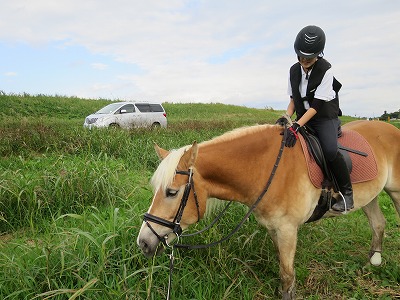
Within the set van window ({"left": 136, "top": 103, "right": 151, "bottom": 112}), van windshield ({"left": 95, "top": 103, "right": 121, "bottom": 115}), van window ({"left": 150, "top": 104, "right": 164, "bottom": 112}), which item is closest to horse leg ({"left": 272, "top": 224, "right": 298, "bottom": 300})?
van windshield ({"left": 95, "top": 103, "right": 121, "bottom": 115})

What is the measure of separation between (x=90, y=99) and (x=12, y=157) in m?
22.7

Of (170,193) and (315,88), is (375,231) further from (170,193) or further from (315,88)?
(170,193)

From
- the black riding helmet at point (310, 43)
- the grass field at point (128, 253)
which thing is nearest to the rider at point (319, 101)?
the black riding helmet at point (310, 43)

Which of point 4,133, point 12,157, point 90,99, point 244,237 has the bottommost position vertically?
point 244,237

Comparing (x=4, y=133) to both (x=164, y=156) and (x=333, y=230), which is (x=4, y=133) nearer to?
(x=164, y=156)

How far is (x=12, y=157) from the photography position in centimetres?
745

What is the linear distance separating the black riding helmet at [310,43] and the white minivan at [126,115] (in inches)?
451

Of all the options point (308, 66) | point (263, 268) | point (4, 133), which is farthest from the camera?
point (4, 133)

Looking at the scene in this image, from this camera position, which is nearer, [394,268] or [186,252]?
[186,252]

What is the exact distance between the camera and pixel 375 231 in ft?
13.9

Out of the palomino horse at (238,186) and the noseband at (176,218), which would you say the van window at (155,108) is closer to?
the palomino horse at (238,186)

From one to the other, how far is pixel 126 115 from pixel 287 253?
15330mm

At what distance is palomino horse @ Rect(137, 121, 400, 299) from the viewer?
2.61 meters

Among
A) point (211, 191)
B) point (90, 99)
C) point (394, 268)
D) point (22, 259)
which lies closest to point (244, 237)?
point (211, 191)
